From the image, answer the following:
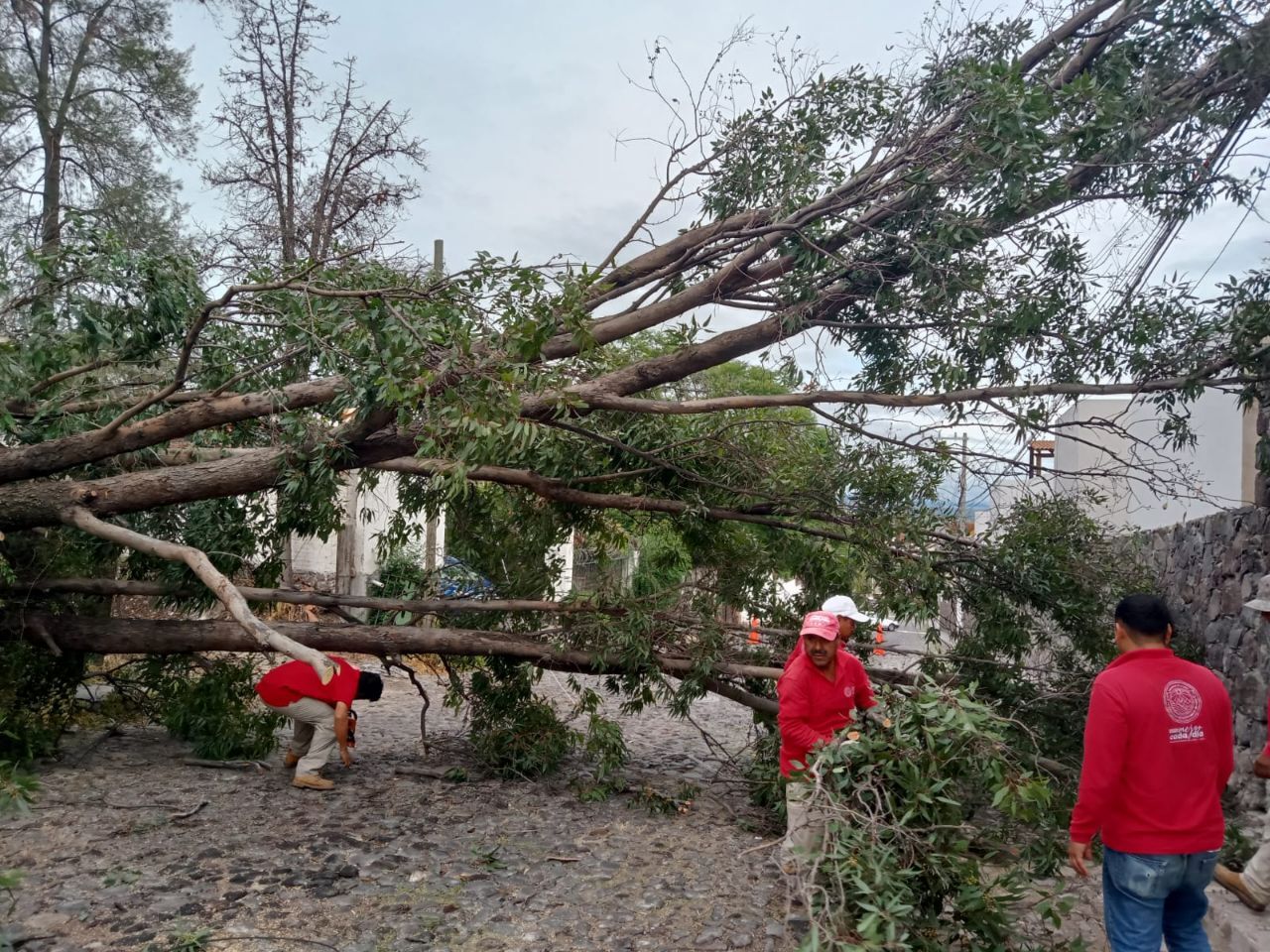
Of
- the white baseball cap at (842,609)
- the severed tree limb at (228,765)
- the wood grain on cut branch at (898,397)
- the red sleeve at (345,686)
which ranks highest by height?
the wood grain on cut branch at (898,397)

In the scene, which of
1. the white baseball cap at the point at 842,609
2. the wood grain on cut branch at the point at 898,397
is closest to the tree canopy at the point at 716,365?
the wood grain on cut branch at the point at 898,397

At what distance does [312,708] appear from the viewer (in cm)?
683

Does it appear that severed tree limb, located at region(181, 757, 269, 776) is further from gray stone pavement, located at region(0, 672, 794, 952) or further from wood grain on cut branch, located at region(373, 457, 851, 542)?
wood grain on cut branch, located at region(373, 457, 851, 542)

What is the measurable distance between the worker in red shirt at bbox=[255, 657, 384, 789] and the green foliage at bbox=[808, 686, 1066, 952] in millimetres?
3949

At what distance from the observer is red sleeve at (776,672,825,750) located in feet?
14.2

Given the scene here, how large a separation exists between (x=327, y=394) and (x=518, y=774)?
3.02 m

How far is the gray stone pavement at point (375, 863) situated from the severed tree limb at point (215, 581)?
1064mm

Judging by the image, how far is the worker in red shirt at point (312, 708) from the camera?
6.58 meters

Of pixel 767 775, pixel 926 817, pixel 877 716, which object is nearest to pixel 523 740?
pixel 767 775

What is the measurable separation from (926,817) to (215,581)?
3.61m

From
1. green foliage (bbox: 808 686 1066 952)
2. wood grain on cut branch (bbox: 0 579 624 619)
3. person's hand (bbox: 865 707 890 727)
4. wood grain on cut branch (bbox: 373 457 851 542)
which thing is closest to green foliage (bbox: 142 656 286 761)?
wood grain on cut branch (bbox: 0 579 624 619)

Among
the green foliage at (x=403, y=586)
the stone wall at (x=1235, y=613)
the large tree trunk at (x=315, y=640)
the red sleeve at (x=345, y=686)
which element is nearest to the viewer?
the stone wall at (x=1235, y=613)

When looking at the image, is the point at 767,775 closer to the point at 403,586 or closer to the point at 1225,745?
the point at 1225,745

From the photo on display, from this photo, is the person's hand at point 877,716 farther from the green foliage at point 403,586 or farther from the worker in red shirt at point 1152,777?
the green foliage at point 403,586
